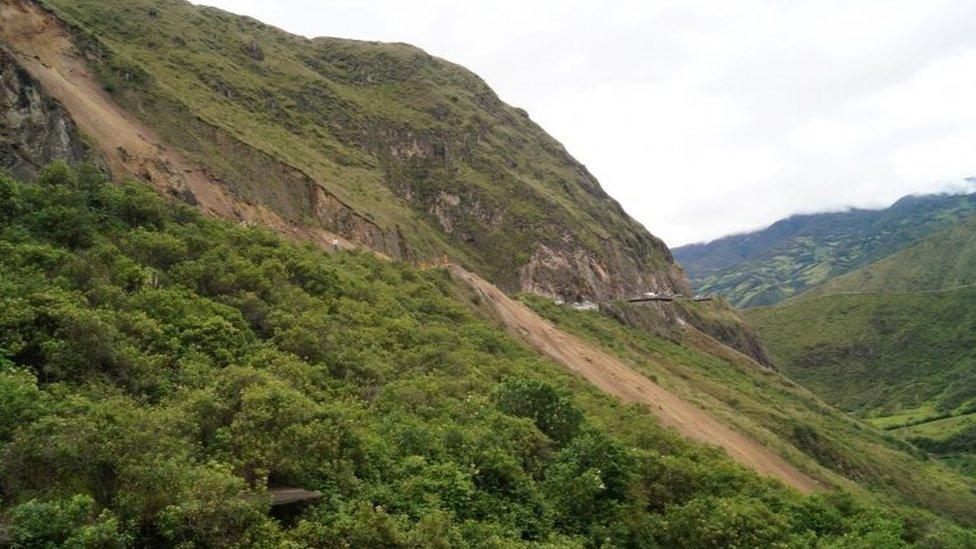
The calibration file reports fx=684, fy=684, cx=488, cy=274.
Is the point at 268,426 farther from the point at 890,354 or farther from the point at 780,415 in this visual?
the point at 890,354

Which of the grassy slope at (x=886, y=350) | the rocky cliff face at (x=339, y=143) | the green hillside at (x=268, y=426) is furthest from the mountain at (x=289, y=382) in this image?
the grassy slope at (x=886, y=350)

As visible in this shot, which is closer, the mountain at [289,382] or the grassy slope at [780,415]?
the mountain at [289,382]

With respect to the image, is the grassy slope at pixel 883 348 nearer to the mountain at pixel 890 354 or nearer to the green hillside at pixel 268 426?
the mountain at pixel 890 354

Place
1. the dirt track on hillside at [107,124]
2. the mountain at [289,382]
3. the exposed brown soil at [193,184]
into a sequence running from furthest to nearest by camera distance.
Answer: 1. the exposed brown soil at [193,184]
2. the dirt track on hillside at [107,124]
3. the mountain at [289,382]

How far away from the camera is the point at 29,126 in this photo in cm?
2955

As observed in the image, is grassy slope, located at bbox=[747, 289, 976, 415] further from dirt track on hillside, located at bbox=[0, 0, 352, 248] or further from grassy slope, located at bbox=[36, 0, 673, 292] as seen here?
dirt track on hillside, located at bbox=[0, 0, 352, 248]

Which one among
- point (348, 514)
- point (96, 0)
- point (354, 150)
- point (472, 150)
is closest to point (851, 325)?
point (472, 150)

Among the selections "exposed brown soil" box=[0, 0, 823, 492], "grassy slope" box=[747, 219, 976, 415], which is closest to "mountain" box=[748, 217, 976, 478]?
"grassy slope" box=[747, 219, 976, 415]

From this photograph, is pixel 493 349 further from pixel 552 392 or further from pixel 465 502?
pixel 465 502

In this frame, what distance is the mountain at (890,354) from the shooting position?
106688 mm

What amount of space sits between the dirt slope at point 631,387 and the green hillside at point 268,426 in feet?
40.7

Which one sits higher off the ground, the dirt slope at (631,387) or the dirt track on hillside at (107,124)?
the dirt track on hillside at (107,124)

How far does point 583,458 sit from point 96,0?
7666 cm

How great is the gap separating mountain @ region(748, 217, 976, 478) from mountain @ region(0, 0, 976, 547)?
43045mm
